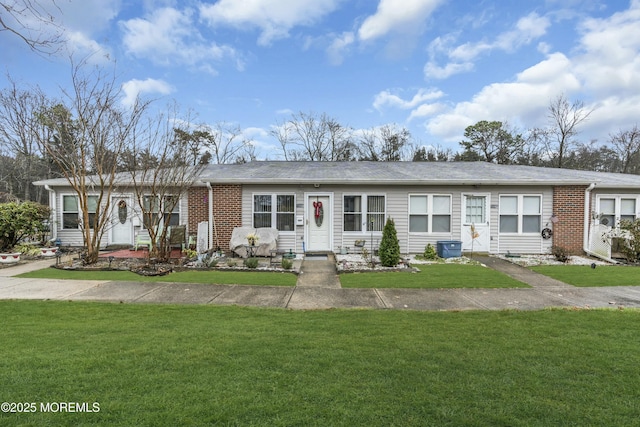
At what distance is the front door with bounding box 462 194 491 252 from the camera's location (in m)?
10.9

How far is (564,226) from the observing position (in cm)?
1077

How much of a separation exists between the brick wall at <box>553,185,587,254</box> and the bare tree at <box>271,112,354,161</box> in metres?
20.2

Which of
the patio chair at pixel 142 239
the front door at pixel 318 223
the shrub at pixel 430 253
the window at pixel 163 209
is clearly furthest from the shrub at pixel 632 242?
the patio chair at pixel 142 239

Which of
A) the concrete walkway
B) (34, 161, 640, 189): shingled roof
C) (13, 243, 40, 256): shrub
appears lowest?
the concrete walkway

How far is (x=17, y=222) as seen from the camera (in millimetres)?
9969

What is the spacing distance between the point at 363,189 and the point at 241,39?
885 cm

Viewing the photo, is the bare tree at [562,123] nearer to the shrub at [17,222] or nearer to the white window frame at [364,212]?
the white window frame at [364,212]

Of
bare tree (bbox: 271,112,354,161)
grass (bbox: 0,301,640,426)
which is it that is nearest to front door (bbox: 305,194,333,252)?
grass (bbox: 0,301,640,426)

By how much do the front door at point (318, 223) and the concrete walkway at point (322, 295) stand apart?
3.79 meters

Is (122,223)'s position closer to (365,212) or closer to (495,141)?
(365,212)

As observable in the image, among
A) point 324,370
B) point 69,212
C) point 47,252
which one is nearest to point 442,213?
point 324,370

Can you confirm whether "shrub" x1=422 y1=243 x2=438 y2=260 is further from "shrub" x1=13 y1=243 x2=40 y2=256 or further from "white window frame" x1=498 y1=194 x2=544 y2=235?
"shrub" x1=13 y1=243 x2=40 y2=256

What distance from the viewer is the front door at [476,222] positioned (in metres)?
10.9

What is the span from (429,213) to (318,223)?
3918mm
